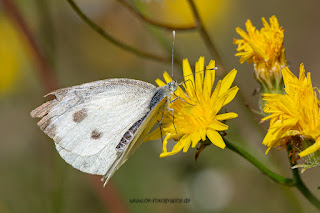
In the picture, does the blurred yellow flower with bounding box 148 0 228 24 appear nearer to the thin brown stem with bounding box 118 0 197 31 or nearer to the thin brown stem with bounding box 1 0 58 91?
the thin brown stem with bounding box 1 0 58 91

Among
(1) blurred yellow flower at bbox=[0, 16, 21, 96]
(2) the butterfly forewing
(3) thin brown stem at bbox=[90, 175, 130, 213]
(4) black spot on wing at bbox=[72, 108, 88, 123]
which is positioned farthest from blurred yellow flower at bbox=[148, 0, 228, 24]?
(4) black spot on wing at bbox=[72, 108, 88, 123]

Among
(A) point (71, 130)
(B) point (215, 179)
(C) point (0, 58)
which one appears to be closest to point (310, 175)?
(B) point (215, 179)

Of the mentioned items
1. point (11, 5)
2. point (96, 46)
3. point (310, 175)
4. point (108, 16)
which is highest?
point (11, 5)

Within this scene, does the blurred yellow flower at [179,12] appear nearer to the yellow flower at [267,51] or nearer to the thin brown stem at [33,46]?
the thin brown stem at [33,46]

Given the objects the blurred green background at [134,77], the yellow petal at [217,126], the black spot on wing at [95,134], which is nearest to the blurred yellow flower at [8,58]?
the blurred green background at [134,77]

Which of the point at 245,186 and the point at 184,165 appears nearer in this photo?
the point at 184,165

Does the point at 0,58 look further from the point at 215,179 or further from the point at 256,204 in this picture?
the point at 256,204
